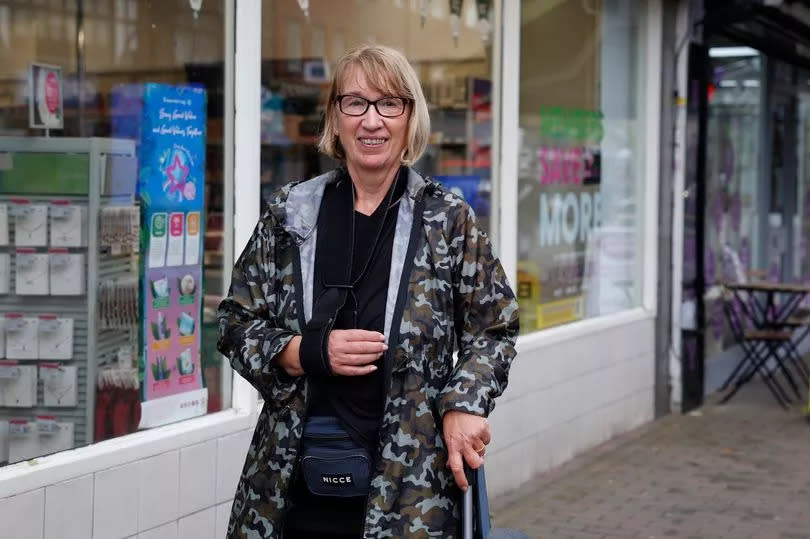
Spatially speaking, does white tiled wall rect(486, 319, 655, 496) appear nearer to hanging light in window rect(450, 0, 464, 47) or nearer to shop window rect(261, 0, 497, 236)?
shop window rect(261, 0, 497, 236)

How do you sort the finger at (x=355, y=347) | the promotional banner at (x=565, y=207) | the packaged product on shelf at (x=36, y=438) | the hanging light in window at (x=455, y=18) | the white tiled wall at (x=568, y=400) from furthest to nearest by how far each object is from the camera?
the promotional banner at (x=565, y=207) → the hanging light in window at (x=455, y=18) → the white tiled wall at (x=568, y=400) → the packaged product on shelf at (x=36, y=438) → the finger at (x=355, y=347)

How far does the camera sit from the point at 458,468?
2.95 m

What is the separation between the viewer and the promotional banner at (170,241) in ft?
17.2

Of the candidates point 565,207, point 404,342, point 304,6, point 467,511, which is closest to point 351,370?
point 404,342

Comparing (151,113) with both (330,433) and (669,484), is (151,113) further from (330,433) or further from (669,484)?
(669,484)

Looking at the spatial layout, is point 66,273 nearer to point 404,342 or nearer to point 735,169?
point 404,342

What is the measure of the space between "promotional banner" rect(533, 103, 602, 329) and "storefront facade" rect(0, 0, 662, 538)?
0.50 metres

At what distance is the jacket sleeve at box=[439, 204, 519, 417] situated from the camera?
3.02 m

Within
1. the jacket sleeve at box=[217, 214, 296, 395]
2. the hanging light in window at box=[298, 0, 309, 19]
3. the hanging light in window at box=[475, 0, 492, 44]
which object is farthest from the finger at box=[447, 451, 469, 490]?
the hanging light in window at box=[475, 0, 492, 44]

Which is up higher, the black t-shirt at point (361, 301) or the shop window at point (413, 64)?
the shop window at point (413, 64)

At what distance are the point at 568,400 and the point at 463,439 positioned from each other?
5.56 meters

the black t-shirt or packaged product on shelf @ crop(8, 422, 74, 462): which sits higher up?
the black t-shirt

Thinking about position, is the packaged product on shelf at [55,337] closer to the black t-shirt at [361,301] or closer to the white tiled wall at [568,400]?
the black t-shirt at [361,301]

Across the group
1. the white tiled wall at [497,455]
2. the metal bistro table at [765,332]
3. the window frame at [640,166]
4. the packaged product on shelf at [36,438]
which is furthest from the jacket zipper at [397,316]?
the metal bistro table at [765,332]
